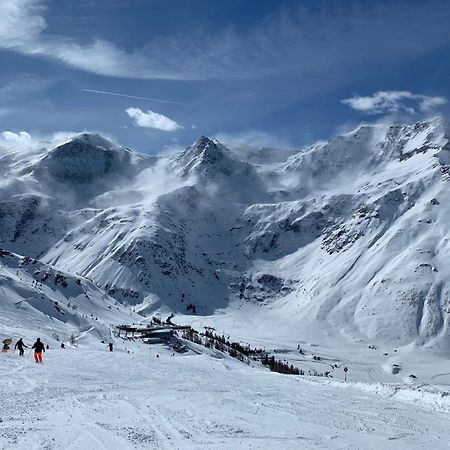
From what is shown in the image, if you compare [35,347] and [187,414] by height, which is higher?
[187,414]

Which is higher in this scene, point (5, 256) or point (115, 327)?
point (5, 256)

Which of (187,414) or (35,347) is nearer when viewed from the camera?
(187,414)

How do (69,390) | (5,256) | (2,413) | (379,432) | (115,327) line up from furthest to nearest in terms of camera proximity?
(5,256) < (115,327) < (69,390) < (379,432) < (2,413)

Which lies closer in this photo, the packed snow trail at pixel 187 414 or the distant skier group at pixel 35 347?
the packed snow trail at pixel 187 414

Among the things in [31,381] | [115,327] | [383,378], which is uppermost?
[31,381]

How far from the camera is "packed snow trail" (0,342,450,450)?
2042 centimetres

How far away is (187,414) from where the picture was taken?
84.5ft

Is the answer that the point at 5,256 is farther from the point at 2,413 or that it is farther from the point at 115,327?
the point at 2,413

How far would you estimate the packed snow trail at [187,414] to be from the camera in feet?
67.0

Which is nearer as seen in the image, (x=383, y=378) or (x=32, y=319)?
(x=32, y=319)

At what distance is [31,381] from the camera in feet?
101

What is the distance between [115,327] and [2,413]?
96040 mm

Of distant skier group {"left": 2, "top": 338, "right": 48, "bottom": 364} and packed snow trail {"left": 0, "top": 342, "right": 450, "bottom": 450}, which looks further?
distant skier group {"left": 2, "top": 338, "right": 48, "bottom": 364}

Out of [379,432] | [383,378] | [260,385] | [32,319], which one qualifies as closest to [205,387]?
[260,385]
